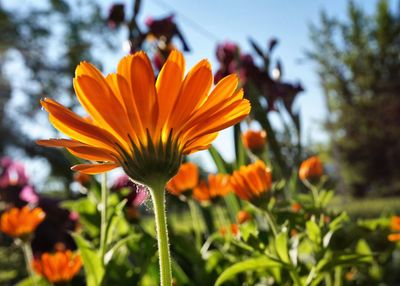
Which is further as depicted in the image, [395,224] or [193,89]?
[395,224]

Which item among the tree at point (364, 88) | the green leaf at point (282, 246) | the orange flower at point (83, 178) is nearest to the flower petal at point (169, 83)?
the green leaf at point (282, 246)

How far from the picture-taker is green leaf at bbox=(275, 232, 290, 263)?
2.19 feet

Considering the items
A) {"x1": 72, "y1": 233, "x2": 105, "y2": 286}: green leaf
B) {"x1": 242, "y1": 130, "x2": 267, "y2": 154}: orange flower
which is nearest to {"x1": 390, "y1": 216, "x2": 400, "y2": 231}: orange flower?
{"x1": 242, "y1": 130, "x2": 267, "y2": 154}: orange flower

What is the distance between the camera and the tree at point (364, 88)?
14.3m

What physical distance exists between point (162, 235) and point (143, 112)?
0.40 feet

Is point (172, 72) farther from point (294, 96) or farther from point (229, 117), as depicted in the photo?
point (294, 96)

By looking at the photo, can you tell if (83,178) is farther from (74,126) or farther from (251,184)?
(74,126)

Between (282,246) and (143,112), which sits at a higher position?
(143,112)

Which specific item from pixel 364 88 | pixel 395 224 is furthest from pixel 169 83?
pixel 364 88

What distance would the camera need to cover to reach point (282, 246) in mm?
681

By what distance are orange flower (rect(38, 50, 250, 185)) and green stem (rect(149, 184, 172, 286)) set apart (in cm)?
2

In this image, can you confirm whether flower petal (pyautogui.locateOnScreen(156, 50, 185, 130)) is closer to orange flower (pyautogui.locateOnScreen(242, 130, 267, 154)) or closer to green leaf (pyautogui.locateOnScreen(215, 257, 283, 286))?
green leaf (pyautogui.locateOnScreen(215, 257, 283, 286))

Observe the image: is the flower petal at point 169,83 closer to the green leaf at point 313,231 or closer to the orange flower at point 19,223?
the green leaf at point 313,231

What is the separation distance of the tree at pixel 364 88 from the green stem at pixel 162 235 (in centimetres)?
1438
